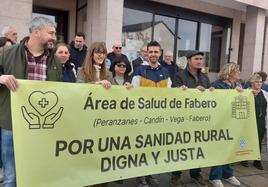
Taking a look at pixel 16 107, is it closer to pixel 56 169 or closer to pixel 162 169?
pixel 56 169

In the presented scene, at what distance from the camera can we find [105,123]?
3865mm

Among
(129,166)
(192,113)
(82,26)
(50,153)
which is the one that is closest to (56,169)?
(50,153)

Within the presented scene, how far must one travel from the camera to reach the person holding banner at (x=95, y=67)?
13.7 feet

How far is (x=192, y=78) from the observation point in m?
4.97

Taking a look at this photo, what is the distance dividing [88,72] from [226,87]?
2.02m

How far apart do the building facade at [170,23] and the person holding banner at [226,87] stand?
3692mm

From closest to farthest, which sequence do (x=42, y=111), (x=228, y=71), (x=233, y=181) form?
(x=42, y=111)
(x=228, y=71)
(x=233, y=181)

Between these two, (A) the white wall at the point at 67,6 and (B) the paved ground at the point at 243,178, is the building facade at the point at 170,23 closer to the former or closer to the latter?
(A) the white wall at the point at 67,6

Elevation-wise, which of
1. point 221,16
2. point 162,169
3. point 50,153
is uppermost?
point 221,16

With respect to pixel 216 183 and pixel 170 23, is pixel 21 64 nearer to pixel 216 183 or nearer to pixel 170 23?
pixel 216 183

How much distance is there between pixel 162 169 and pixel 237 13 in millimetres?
10303

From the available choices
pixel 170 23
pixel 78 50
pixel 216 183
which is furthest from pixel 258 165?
pixel 170 23

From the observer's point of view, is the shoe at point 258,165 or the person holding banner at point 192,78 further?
the shoe at point 258,165

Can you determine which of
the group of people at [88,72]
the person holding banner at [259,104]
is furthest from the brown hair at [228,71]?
the person holding banner at [259,104]
